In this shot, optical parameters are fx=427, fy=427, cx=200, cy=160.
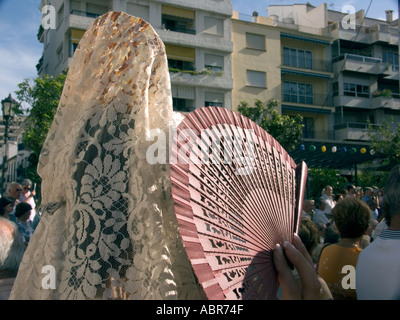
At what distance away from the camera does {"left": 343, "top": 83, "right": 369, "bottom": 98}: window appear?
1010 inches

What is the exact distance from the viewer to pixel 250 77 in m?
21.9

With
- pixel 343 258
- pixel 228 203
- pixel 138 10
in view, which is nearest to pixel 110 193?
pixel 228 203

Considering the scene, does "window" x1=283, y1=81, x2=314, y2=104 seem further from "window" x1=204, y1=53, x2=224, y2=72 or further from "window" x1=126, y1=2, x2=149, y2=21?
"window" x1=126, y1=2, x2=149, y2=21

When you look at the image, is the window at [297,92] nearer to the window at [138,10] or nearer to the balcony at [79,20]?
the window at [138,10]

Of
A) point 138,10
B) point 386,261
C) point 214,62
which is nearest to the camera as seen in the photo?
point 386,261

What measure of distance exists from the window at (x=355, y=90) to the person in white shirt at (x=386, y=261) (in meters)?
25.6

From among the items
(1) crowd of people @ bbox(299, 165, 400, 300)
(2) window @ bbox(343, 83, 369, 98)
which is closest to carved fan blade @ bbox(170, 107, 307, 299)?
(1) crowd of people @ bbox(299, 165, 400, 300)

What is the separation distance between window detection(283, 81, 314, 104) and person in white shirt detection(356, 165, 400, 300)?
22345 millimetres

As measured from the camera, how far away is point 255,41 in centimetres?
2217

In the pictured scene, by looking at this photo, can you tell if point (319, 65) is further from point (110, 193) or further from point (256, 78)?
point (110, 193)

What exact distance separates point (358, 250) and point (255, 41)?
829 inches
